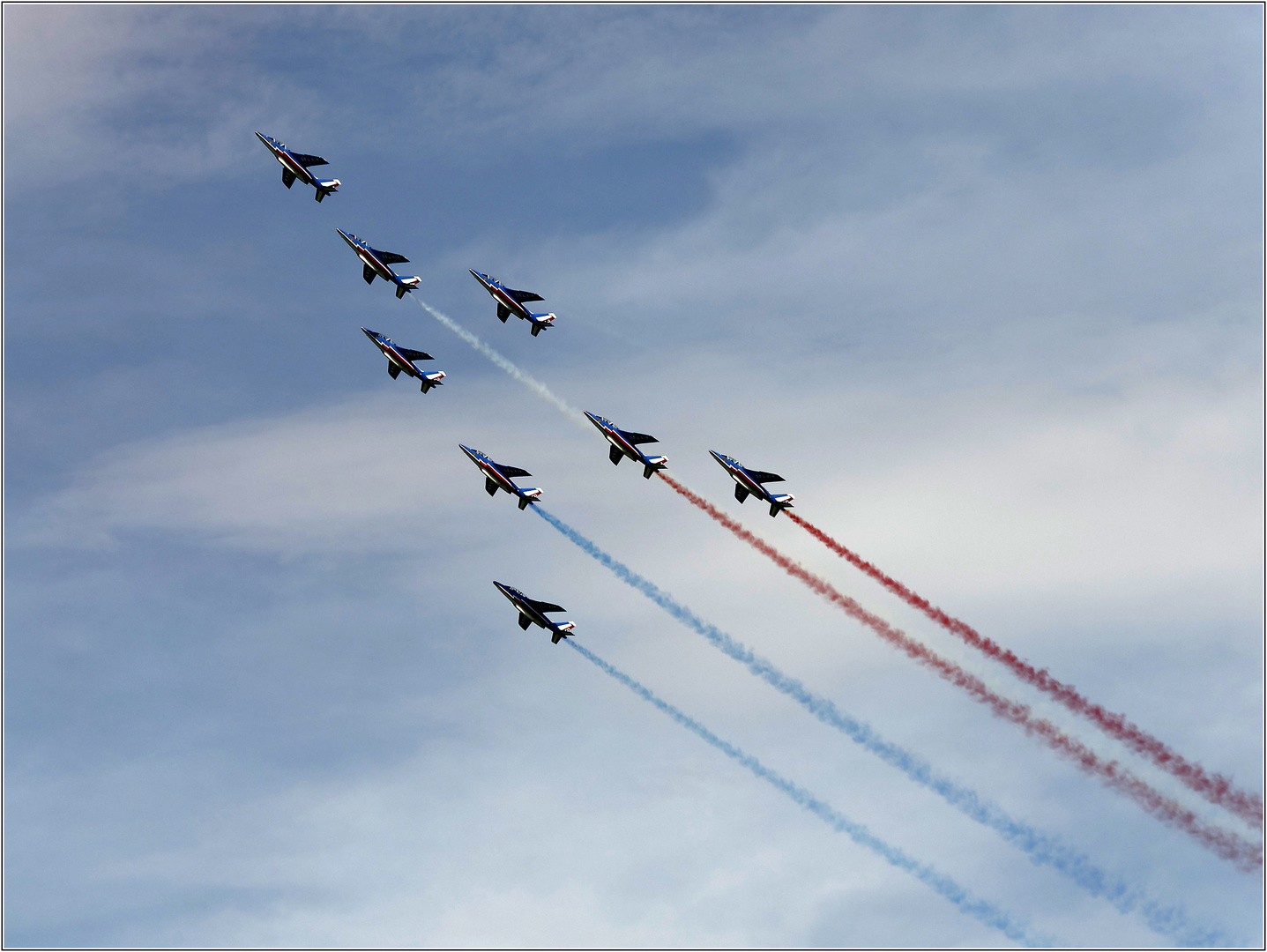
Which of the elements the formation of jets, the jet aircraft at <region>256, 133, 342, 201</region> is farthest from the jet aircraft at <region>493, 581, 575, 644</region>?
the jet aircraft at <region>256, 133, 342, 201</region>

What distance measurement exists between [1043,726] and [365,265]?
8365 centimetres

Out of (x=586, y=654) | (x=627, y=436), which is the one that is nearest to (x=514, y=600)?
(x=586, y=654)

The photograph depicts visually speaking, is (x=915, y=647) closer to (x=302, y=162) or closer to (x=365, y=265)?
(x=365, y=265)

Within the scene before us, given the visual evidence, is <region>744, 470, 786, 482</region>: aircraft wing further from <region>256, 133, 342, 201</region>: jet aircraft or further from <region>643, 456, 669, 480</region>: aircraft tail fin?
<region>256, 133, 342, 201</region>: jet aircraft

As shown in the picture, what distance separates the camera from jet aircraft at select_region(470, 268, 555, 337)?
12875cm

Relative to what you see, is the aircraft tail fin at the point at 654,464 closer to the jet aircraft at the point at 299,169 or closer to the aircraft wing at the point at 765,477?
the aircraft wing at the point at 765,477

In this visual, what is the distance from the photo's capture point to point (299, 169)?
13100 cm

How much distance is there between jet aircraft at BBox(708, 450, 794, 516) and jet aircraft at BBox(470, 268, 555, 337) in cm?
2509

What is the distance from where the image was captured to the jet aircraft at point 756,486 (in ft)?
402

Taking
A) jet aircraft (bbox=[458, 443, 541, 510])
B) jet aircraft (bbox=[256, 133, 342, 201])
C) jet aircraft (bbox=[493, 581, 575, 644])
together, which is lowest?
jet aircraft (bbox=[493, 581, 575, 644])

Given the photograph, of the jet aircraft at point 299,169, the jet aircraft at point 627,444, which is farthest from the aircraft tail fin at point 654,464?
the jet aircraft at point 299,169

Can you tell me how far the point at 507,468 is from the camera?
121500 mm

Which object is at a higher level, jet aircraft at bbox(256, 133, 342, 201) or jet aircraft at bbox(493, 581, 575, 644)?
jet aircraft at bbox(256, 133, 342, 201)

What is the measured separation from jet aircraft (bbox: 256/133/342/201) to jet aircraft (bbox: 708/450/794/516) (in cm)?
5288
